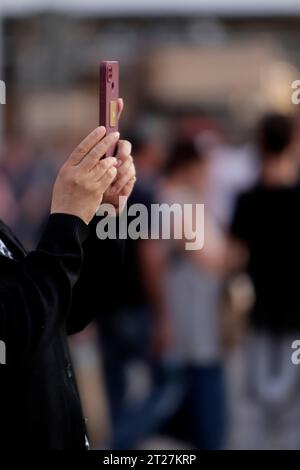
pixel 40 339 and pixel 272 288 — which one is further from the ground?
pixel 40 339

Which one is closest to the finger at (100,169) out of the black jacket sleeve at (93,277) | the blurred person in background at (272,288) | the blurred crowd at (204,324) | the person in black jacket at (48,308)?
the person in black jacket at (48,308)

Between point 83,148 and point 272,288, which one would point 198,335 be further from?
point 83,148

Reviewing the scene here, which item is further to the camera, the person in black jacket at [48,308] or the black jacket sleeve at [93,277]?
the black jacket sleeve at [93,277]

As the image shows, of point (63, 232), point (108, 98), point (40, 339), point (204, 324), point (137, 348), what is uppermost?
point (108, 98)

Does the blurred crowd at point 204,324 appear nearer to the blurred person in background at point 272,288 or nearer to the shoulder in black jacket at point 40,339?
the blurred person in background at point 272,288

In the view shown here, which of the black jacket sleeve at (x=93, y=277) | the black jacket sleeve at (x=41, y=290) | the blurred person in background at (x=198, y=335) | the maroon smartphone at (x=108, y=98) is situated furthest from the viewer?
the blurred person in background at (x=198, y=335)

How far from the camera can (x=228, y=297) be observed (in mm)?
5805

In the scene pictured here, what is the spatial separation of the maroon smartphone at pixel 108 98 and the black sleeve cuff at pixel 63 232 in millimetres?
172

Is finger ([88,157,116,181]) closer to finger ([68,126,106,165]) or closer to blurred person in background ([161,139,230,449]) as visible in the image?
finger ([68,126,106,165])

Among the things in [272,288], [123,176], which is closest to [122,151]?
[123,176]

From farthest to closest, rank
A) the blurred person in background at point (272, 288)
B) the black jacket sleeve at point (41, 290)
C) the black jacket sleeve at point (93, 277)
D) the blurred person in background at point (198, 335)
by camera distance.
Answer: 1. the blurred person in background at point (272, 288)
2. the blurred person in background at point (198, 335)
3. the black jacket sleeve at point (93, 277)
4. the black jacket sleeve at point (41, 290)

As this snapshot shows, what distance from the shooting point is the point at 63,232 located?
7.89 ft

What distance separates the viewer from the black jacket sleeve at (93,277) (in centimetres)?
273

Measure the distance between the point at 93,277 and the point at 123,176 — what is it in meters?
0.28
